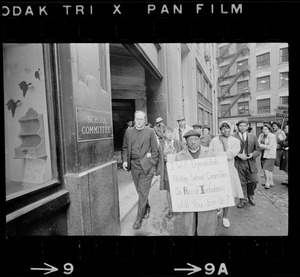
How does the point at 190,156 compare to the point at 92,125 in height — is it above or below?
below

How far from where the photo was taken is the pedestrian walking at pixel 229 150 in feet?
8.42

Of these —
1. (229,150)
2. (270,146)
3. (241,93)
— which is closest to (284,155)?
(270,146)

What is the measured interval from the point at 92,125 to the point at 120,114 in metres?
4.42

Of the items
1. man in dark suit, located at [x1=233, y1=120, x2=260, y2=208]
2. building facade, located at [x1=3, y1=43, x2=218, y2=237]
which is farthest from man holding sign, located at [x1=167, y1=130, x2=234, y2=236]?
man in dark suit, located at [x1=233, y1=120, x2=260, y2=208]

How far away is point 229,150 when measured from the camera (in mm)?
2594

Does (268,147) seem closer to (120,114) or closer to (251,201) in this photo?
(251,201)

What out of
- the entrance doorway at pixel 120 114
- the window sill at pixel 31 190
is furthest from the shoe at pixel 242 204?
the entrance doorway at pixel 120 114

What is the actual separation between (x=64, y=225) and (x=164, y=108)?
16.0 ft
